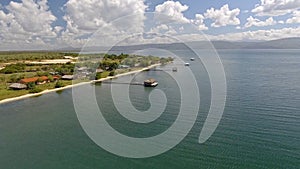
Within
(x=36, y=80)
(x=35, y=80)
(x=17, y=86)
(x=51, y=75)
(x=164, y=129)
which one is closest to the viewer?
(x=164, y=129)

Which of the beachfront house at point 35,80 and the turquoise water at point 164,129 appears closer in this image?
the turquoise water at point 164,129

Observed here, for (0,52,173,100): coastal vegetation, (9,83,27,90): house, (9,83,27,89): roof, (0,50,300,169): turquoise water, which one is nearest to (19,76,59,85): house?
(0,52,173,100): coastal vegetation

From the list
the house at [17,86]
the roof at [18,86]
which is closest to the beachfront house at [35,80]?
the roof at [18,86]

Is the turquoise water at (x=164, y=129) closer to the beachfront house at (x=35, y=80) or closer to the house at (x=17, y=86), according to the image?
the house at (x=17, y=86)

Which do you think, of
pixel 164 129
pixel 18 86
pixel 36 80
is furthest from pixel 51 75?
pixel 164 129

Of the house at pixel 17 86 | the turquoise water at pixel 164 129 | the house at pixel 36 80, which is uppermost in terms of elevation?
the house at pixel 36 80

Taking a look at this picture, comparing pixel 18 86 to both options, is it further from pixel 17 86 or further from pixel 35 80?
pixel 35 80

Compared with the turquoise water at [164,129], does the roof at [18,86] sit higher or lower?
higher

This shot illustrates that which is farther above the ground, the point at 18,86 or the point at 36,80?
the point at 36,80

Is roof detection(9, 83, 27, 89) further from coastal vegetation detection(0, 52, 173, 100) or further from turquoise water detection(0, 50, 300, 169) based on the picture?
turquoise water detection(0, 50, 300, 169)

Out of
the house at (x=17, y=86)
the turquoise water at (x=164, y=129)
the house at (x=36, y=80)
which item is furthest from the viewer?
the house at (x=36, y=80)
